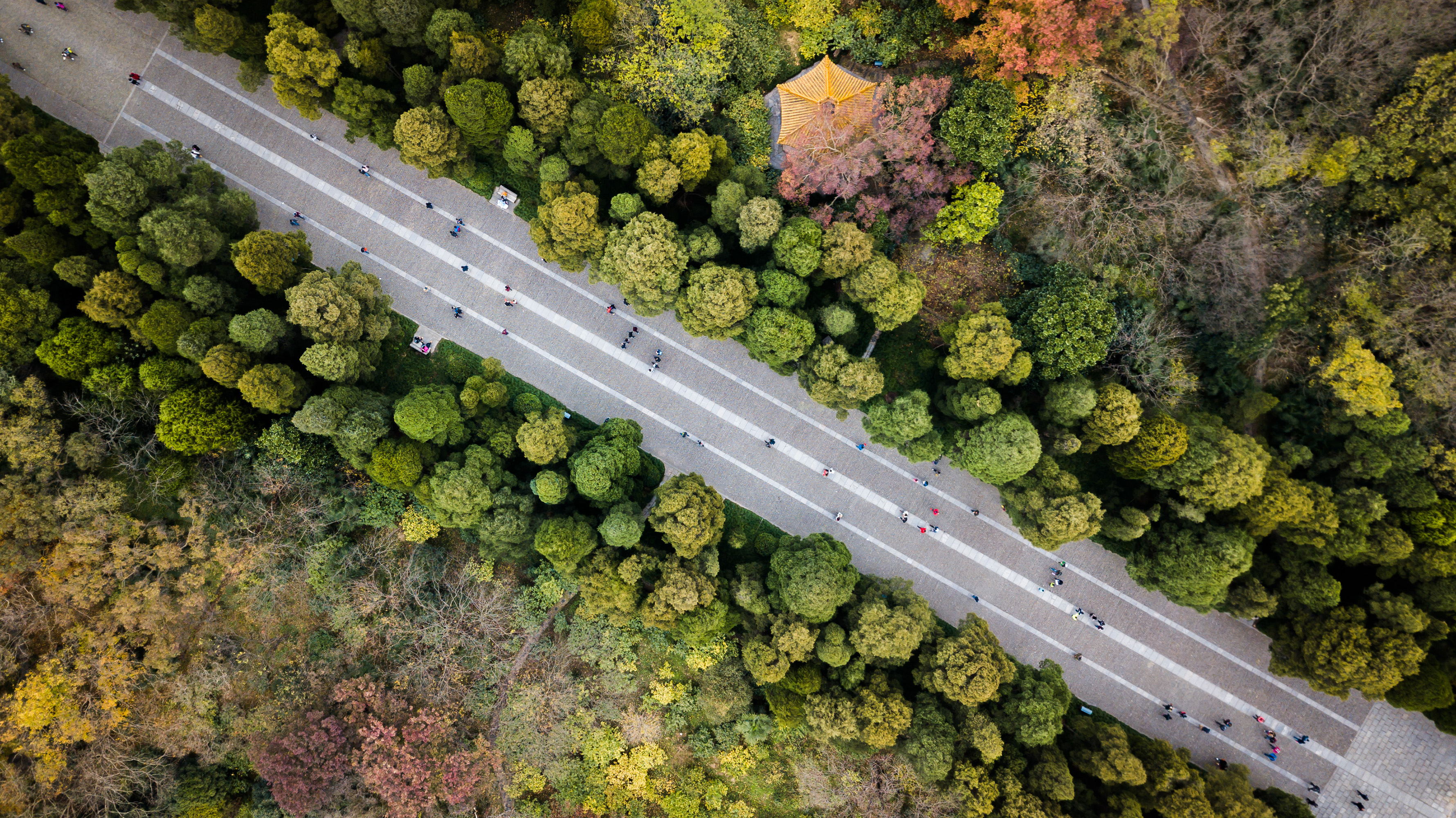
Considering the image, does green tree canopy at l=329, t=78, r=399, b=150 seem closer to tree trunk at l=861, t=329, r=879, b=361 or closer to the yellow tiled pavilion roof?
the yellow tiled pavilion roof

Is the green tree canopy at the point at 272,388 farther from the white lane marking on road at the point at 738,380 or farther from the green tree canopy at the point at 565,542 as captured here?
the green tree canopy at the point at 565,542

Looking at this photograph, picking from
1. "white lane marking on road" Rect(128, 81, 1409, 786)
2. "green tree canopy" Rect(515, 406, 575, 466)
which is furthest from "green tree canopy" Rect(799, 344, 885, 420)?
"green tree canopy" Rect(515, 406, 575, 466)

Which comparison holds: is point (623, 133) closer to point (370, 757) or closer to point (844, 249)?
point (844, 249)

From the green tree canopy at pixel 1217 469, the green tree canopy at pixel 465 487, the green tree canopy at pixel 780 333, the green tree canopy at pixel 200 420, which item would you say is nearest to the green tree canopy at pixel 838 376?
Answer: the green tree canopy at pixel 780 333

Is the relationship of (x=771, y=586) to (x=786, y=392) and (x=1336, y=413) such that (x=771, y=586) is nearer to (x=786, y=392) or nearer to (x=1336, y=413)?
(x=786, y=392)

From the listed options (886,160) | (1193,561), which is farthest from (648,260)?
(1193,561)

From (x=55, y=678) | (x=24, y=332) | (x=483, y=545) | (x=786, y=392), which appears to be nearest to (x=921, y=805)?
(x=786, y=392)
